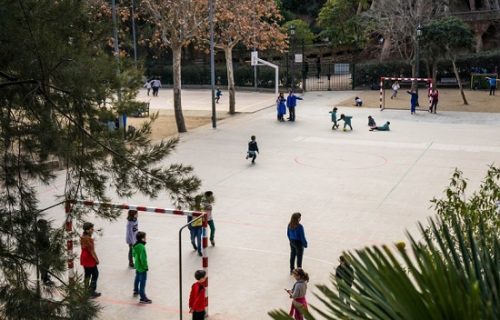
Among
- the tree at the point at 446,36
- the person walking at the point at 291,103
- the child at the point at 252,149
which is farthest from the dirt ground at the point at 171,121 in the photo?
the tree at the point at 446,36

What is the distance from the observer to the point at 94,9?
30.3 ft

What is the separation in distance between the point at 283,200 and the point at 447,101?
84.1 ft

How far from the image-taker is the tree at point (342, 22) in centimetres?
5678

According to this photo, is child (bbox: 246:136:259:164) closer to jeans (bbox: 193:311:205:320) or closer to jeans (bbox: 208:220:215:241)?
jeans (bbox: 208:220:215:241)

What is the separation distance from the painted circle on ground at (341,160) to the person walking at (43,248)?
13.5m

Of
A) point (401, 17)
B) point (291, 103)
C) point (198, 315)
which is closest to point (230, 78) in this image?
point (291, 103)

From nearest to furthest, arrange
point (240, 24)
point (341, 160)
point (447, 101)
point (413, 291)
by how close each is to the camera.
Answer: point (413, 291) → point (341, 160) → point (240, 24) → point (447, 101)

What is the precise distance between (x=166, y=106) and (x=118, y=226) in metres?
26.1

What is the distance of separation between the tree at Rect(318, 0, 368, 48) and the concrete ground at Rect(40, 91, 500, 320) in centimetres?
2790

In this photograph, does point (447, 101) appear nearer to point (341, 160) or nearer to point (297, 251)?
point (341, 160)

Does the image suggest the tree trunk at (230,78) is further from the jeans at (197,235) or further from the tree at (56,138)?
the tree at (56,138)

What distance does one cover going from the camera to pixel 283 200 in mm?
16438

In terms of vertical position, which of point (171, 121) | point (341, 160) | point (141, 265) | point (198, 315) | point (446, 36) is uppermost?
point (446, 36)

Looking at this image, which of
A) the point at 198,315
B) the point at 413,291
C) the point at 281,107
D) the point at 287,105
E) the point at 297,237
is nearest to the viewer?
the point at 413,291
